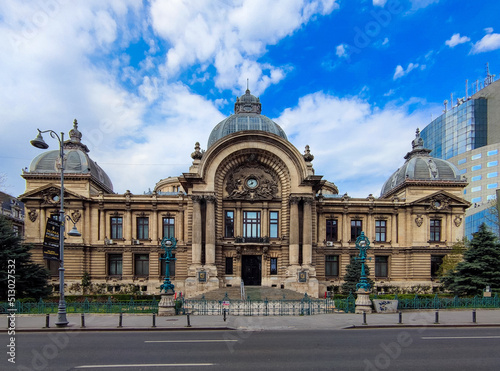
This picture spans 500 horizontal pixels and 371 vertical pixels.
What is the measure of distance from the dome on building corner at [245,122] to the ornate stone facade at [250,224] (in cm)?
706

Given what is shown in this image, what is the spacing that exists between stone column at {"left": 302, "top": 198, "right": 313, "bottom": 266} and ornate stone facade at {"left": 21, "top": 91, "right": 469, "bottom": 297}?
110mm

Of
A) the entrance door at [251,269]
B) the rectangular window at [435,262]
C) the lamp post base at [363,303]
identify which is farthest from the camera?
the rectangular window at [435,262]

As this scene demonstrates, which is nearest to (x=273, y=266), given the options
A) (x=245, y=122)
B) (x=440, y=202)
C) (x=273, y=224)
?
(x=273, y=224)

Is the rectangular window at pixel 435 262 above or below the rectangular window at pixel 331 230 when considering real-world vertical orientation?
below

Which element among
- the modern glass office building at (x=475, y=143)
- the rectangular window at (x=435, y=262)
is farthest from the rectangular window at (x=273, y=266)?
the modern glass office building at (x=475, y=143)

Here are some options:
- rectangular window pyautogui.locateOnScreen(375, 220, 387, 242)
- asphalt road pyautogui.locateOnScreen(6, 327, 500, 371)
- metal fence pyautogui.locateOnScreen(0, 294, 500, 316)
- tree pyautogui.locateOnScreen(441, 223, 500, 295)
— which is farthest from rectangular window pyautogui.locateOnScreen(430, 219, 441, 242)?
asphalt road pyautogui.locateOnScreen(6, 327, 500, 371)

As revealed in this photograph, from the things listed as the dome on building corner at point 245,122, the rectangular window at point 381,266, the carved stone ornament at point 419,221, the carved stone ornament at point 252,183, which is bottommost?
the rectangular window at point 381,266

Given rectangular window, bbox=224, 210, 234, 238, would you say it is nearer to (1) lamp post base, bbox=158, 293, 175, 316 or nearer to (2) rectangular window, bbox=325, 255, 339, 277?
(2) rectangular window, bbox=325, 255, 339, 277

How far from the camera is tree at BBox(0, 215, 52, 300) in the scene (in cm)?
2681

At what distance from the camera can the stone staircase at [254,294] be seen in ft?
110

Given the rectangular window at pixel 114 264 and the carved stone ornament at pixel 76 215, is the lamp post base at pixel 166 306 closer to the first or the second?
the rectangular window at pixel 114 264

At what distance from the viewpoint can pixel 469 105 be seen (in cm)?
10256

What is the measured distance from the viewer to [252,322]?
789 inches

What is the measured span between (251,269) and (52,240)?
82.1ft
